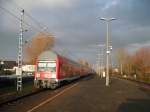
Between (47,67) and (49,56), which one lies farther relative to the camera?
(49,56)

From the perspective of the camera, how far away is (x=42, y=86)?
3030cm

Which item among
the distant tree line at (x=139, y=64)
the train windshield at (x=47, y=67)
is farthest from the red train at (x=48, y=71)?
the distant tree line at (x=139, y=64)

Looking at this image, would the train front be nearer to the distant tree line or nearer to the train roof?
the train roof

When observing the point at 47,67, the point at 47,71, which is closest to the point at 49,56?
the point at 47,67

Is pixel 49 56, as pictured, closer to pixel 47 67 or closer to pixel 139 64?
pixel 47 67

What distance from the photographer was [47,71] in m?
30.2

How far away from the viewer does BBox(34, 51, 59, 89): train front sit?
97.7 feet

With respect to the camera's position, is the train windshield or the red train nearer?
the red train

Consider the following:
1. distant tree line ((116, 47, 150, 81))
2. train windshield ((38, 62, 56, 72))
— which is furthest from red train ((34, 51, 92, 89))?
distant tree line ((116, 47, 150, 81))

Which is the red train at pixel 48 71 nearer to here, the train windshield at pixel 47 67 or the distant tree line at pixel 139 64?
the train windshield at pixel 47 67

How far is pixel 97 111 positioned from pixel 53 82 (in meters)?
16.0

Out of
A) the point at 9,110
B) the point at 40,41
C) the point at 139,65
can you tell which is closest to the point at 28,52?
the point at 40,41

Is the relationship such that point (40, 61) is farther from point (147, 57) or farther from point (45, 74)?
point (147, 57)

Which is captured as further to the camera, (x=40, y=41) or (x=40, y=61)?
(x=40, y=41)
